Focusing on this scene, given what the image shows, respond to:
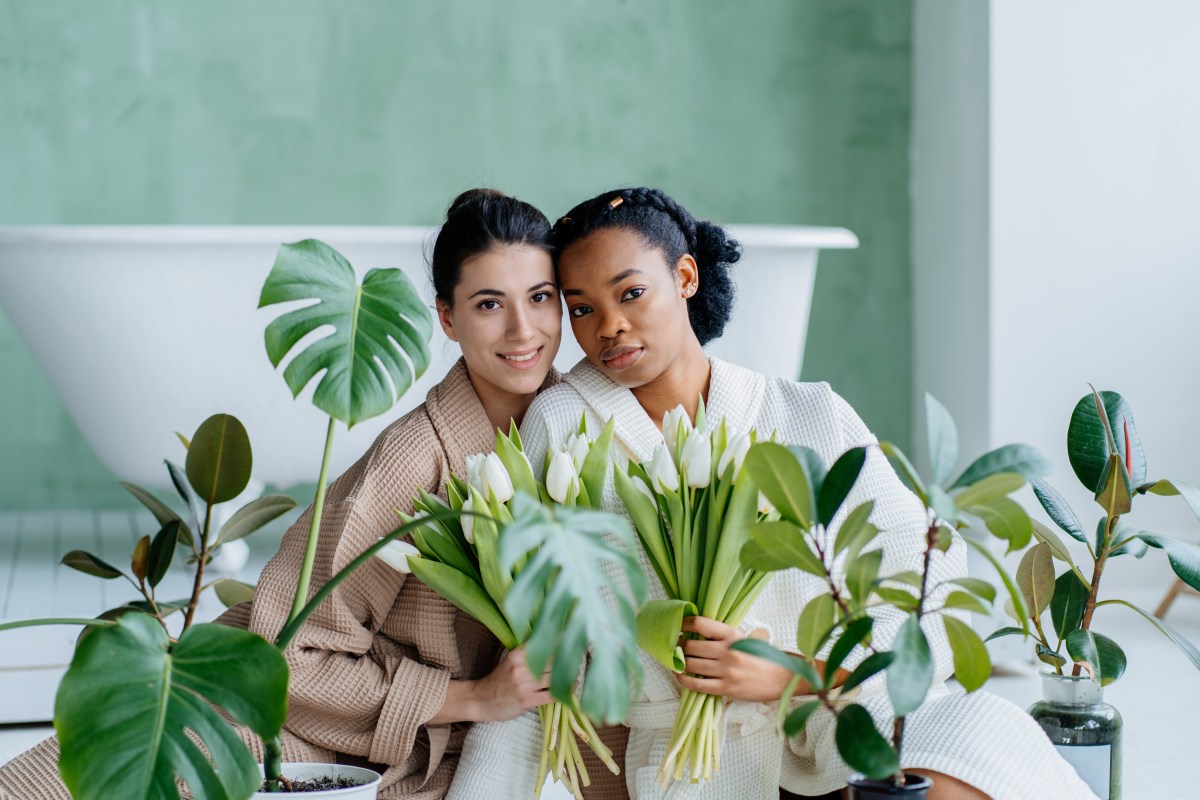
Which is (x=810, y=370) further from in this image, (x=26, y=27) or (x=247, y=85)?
(x=26, y=27)

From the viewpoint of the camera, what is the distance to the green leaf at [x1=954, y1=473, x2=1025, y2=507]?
1.03 m

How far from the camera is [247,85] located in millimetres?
3865

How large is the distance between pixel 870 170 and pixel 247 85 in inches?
74.7

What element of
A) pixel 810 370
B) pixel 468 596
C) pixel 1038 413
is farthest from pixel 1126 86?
pixel 468 596

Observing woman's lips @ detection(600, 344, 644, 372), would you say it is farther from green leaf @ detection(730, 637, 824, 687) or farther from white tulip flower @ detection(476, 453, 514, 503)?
green leaf @ detection(730, 637, 824, 687)

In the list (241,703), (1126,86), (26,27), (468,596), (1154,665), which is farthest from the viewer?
(26,27)

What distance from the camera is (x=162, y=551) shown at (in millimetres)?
1476

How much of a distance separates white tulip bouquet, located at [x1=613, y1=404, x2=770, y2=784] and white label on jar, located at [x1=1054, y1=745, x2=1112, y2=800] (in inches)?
15.8

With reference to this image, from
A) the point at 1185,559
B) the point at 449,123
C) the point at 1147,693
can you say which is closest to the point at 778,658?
the point at 1185,559

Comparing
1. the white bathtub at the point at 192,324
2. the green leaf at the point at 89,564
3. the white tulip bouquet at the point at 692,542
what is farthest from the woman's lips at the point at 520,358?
the white bathtub at the point at 192,324

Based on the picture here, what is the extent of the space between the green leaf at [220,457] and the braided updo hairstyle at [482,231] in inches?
14.5

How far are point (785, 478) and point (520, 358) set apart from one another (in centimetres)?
62

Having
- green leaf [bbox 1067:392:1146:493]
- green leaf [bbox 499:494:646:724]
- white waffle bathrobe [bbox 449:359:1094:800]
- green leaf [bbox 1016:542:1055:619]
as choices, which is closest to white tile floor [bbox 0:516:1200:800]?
white waffle bathrobe [bbox 449:359:1094:800]

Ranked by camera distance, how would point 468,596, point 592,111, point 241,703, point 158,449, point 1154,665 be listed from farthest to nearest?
point 592,111 → point 158,449 → point 1154,665 → point 468,596 → point 241,703
